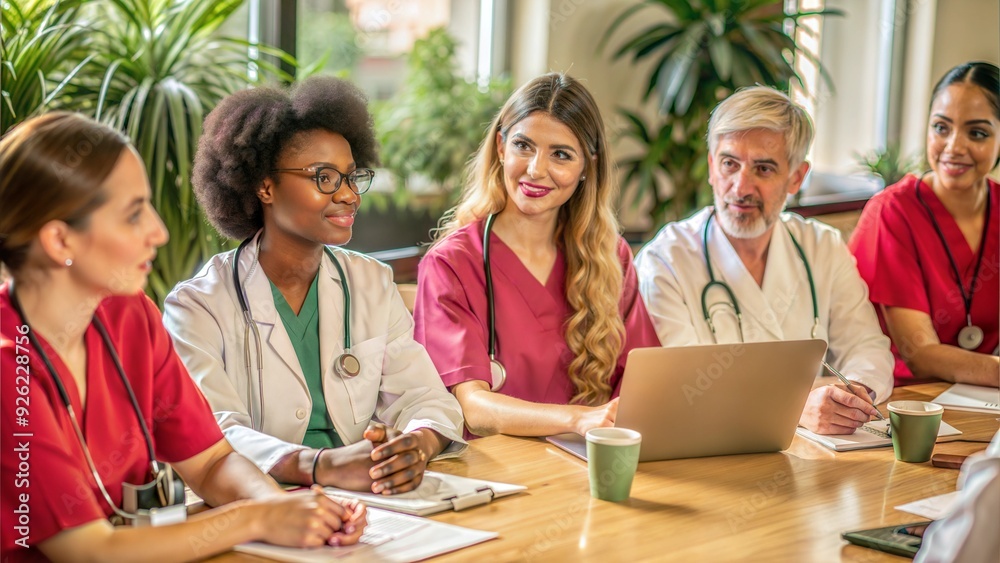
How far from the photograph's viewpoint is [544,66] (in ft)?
14.0

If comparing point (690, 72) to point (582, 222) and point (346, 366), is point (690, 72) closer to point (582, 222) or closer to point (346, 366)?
point (582, 222)

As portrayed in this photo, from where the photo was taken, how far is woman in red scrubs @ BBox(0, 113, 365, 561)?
1268mm

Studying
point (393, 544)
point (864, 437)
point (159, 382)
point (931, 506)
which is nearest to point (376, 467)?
point (393, 544)

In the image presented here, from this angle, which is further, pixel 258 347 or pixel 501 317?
pixel 501 317

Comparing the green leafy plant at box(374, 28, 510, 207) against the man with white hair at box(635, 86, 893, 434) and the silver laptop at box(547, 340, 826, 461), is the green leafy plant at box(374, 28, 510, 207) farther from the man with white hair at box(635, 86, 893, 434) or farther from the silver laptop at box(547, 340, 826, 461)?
the silver laptop at box(547, 340, 826, 461)

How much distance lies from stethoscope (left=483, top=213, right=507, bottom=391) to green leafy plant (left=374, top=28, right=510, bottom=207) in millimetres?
1562

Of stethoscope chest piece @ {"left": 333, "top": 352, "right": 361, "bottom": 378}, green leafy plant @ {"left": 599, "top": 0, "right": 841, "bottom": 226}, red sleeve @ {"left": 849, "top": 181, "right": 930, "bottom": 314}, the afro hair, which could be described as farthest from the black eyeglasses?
green leafy plant @ {"left": 599, "top": 0, "right": 841, "bottom": 226}

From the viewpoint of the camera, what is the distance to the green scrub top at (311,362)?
6.54ft

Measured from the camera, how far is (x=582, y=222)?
251cm

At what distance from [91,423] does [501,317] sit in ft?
3.74

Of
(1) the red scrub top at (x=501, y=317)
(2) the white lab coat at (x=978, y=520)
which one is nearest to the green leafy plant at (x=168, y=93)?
(1) the red scrub top at (x=501, y=317)


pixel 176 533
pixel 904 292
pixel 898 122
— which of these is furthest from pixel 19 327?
pixel 898 122

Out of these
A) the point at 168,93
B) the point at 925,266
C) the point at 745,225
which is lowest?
the point at 925,266

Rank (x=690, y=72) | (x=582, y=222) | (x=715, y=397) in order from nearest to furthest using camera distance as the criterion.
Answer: (x=715, y=397) → (x=582, y=222) → (x=690, y=72)
